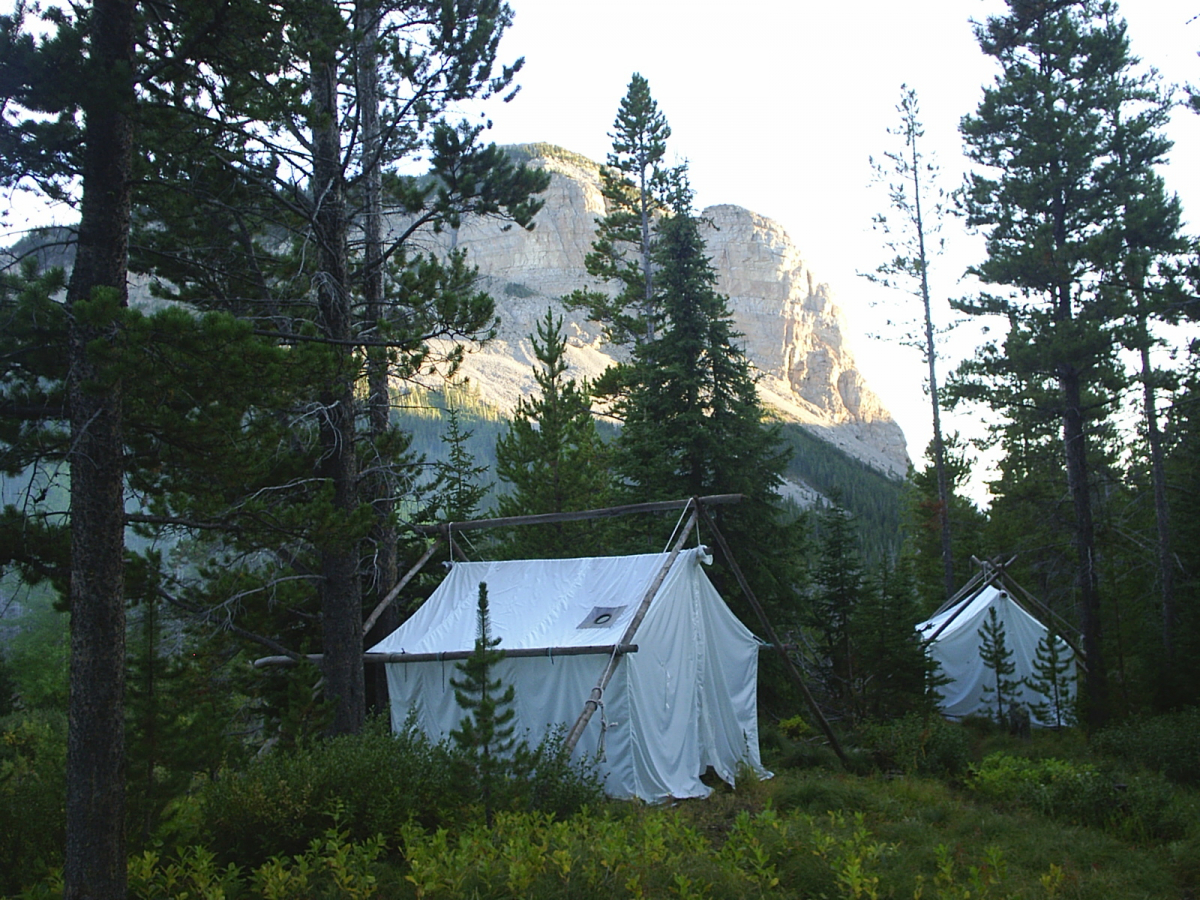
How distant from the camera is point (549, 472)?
20.0 m

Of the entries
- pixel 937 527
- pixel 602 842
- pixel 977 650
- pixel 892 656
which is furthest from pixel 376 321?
pixel 937 527

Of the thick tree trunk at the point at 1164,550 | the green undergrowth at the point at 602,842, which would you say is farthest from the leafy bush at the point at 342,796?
the thick tree trunk at the point at 1164,550

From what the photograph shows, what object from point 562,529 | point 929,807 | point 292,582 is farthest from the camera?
point 562,529

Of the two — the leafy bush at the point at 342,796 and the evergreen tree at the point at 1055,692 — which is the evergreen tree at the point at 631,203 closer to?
the evergreen tree at the point at 1055,692

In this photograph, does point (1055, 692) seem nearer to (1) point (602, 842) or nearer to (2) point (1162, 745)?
(2) point (1162, 745)

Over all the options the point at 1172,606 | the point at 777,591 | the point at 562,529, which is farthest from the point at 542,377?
the point at 1172,606

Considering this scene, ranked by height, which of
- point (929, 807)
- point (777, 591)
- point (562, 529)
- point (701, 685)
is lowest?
point (929, 807)

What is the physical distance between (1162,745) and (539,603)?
8220mm

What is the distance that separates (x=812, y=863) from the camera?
6031 millimetres

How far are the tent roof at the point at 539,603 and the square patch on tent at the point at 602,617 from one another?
0.01 metres

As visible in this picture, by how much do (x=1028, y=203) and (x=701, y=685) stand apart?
11.5 meters

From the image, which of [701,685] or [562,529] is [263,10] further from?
[562,529]

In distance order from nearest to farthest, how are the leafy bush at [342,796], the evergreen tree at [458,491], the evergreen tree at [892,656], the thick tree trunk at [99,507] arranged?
the thick tree trunk at [99,507], the leafy bush at [342,796], the evergreen tree at [892,656], the evergreen tree at [458,491]

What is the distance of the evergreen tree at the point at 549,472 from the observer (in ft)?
62.6
